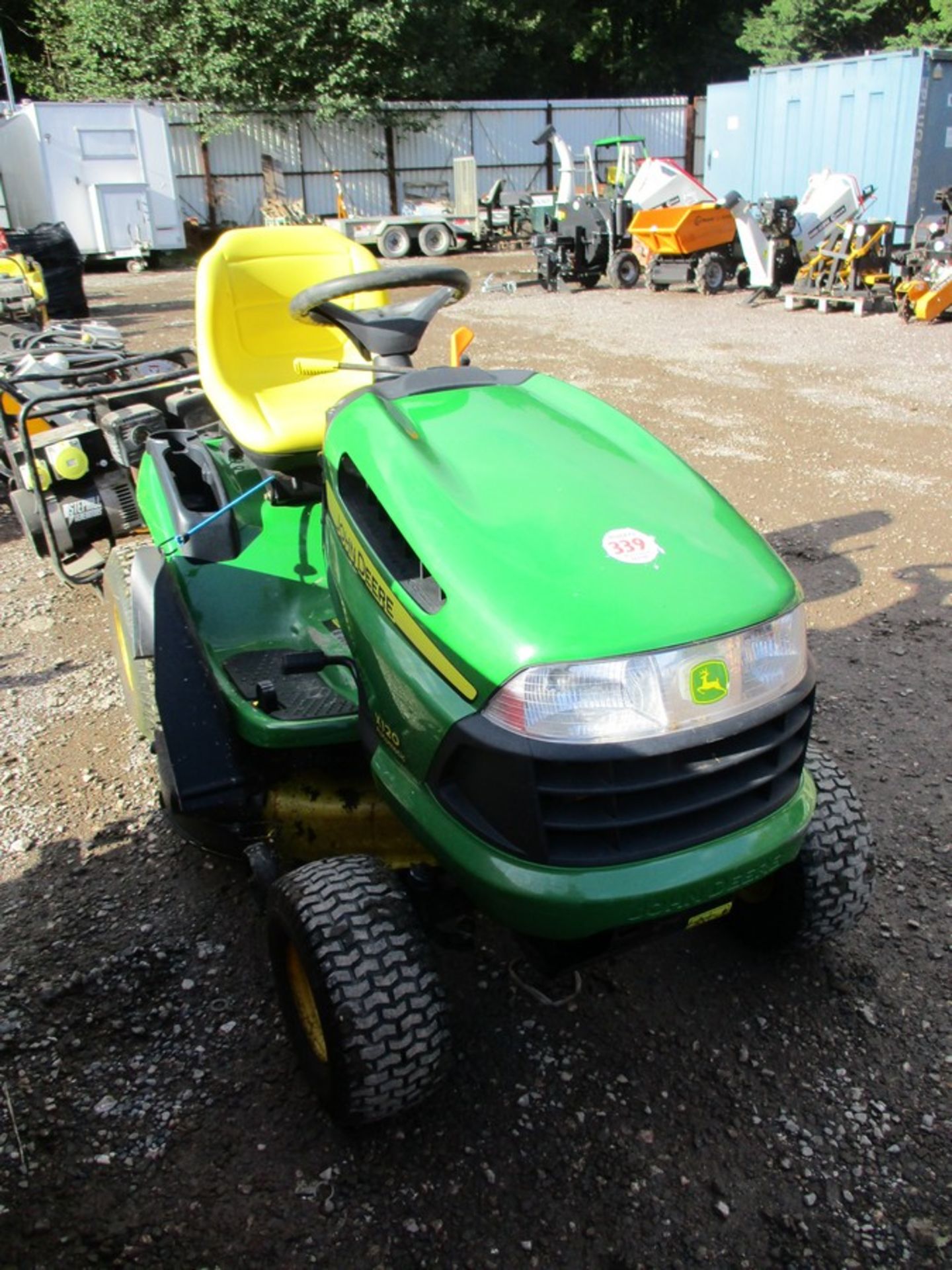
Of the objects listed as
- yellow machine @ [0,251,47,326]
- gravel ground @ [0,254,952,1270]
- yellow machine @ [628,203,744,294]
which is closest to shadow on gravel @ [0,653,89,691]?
gravel ground @ [0,254,952,1270]

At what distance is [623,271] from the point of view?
14.9 meters

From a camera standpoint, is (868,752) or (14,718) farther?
(14,718)

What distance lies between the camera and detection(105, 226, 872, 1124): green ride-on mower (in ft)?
5.89

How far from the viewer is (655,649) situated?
177cm

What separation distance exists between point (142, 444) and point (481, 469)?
2378 millimetres

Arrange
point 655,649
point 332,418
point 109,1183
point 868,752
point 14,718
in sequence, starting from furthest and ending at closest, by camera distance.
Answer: point 14,718
point 868,752
point 332,418
point 109,1183
point 655,649

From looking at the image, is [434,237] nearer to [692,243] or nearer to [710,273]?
[692,243]

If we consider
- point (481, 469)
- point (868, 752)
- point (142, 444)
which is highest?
point (481, 469)

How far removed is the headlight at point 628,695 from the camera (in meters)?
1.76

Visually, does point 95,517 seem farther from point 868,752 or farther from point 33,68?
point 33,68

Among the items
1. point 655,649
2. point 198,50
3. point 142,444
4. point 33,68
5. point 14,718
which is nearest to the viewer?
point 655,649

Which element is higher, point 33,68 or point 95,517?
point 33,68

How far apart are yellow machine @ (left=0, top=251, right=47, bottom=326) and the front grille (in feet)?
26.4

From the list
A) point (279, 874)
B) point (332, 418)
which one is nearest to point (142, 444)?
point (332, 418)
